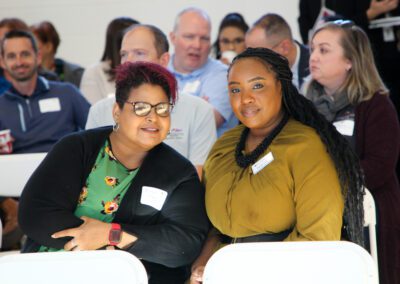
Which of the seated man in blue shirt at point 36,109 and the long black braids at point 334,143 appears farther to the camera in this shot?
the seated man in blue shirt at point 36,109

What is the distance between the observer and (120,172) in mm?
2670

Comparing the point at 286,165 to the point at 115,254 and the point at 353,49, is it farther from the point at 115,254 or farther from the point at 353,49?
the point at 353,49

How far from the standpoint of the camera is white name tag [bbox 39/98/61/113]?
14.5ft

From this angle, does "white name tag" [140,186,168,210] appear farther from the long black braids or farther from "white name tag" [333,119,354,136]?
"white name tag" [333,119,354,136]

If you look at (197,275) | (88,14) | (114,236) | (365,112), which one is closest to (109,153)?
(114,236)

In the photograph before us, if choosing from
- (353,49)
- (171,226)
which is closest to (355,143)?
(353,49)

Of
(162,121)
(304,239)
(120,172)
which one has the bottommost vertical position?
(304,239)

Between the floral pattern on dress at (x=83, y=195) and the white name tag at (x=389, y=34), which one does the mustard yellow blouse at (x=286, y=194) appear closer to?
the floral pattern on dress at (x=83, y=195)

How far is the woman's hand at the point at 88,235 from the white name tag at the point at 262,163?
58 cm

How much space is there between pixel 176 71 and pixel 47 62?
163 cm

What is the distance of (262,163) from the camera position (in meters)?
2.54

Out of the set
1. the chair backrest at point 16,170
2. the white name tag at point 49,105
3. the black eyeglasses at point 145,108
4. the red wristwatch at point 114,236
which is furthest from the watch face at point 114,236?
the white name tag at point 49,105

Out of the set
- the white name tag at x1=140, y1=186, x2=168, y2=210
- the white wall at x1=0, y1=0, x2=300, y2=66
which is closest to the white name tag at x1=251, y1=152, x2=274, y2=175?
the white name tag at x1=140, y1=186, x2=168, y2=210

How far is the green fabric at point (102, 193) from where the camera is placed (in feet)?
8.59
